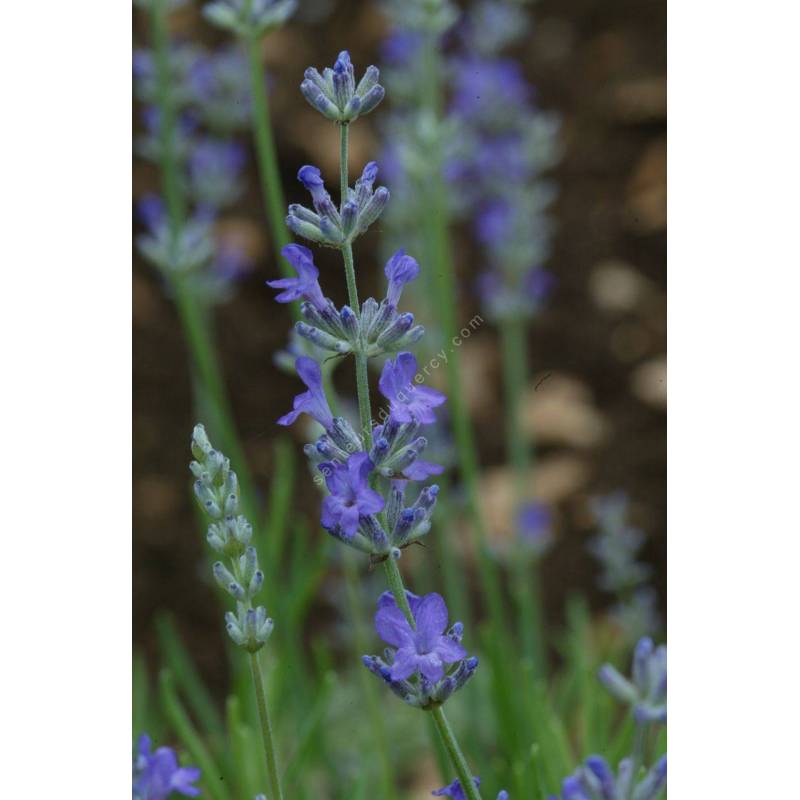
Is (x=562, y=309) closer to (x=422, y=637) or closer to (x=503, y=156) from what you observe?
(x=503, y=156)

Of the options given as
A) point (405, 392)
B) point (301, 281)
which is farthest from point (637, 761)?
point (301, 281)

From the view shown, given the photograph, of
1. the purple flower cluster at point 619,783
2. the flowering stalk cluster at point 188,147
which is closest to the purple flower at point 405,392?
the purple flower cluster at point 619,783

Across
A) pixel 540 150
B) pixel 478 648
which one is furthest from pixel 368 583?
pixel 540 150

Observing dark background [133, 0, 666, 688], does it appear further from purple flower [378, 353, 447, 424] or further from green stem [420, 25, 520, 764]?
purple flower [378, 353, 447, 424]

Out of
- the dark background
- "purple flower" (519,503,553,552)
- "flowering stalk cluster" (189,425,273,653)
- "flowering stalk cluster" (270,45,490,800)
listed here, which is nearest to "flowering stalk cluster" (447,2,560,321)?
"purple flower" (519,503,553,552)

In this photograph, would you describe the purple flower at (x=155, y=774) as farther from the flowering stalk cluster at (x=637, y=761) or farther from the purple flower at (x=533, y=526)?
the purple flower at (x=533, y=526)

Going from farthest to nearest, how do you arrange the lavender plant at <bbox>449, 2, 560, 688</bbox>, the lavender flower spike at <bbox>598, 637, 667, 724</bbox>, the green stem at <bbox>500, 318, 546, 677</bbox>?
the lavender plant at <bbox>449, 2, 560, 688</bbox>
the green stem at <bbox>500, 318, 546, 677</bbox>
the lavender flower spike at <bbox>598, 637, 667, 724</bbox>
